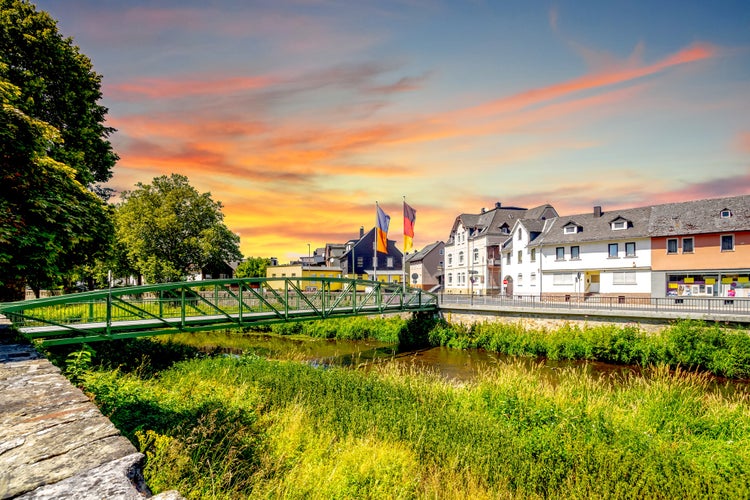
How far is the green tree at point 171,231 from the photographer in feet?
119

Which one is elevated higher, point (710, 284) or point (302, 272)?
point (302, 272)

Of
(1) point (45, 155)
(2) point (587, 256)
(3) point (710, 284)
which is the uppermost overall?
(1) point (45, 155)

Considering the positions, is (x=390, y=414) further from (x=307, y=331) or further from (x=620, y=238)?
(x=620, y=238)

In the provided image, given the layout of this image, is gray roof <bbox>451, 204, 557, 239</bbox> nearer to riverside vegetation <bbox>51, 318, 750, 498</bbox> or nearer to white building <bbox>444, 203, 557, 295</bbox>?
white building <bbox>444, 203, 557, 295</bbox>

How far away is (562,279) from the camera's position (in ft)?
117

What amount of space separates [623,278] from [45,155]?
119ft

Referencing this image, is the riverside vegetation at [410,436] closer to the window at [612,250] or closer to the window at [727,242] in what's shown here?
the window at [727,242]

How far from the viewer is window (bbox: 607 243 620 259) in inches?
1283

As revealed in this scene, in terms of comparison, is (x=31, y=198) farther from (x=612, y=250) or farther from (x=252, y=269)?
(x=252, y=269)

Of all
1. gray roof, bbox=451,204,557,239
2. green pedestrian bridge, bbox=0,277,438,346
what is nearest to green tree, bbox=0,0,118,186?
green pedestrian bridge, bbox=0,277,438,346

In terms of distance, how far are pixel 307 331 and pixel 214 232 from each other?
644 inches

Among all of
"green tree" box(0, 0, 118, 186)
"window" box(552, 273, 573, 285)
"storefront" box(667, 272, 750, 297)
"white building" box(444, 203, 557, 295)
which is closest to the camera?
"green tree" box(0, 0, 118, 186)

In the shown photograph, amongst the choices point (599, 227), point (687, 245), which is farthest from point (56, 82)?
point (687, 245)

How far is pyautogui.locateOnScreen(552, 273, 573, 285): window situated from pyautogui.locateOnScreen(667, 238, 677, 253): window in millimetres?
7620
